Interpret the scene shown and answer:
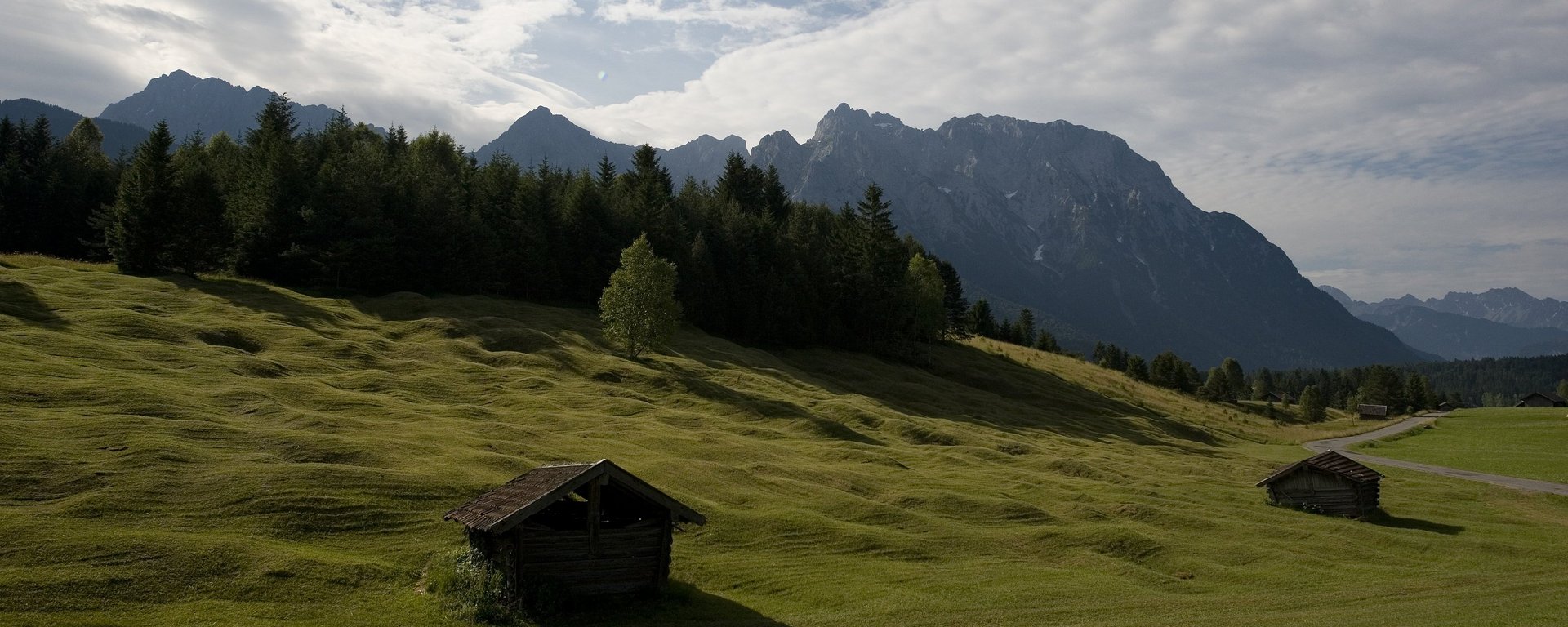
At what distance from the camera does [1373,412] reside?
166 m

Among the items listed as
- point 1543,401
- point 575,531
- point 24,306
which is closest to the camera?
point 575,531

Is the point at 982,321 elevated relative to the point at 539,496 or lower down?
elevated

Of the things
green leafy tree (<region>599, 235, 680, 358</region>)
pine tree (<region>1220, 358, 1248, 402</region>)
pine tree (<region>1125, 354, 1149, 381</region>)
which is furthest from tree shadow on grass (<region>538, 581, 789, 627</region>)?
pine tree (<region>1220, 358, 1248, 402</region>)

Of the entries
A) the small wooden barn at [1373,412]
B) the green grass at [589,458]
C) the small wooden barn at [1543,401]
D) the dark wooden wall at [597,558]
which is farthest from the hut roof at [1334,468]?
the small wooden barn at [1543,401]

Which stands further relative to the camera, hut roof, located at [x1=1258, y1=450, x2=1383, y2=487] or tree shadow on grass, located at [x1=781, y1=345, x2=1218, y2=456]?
tree shadow on grass, located at [x1=781, y1=345, x2=1218, y2=456]

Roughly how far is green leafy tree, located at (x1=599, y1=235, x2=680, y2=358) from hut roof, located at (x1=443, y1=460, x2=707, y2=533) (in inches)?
1923

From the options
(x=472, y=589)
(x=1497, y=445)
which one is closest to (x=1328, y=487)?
(x=472, y=589)

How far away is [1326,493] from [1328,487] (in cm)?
39

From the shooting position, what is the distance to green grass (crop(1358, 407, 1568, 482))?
7656 cm

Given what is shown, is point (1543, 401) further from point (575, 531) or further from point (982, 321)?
point (575, 531)

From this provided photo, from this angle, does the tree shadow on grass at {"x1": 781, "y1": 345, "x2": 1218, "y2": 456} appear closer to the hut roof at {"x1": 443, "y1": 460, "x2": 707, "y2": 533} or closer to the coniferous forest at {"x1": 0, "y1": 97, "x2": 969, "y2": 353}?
the coniferous forest at {"x1": 0, "y1": 97, "x2": 969, "y2": 353}

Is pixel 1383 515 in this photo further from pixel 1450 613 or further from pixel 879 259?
pixel 879 259

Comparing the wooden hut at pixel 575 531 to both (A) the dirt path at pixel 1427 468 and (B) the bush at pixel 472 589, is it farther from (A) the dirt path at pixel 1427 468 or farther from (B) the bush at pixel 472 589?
(A) the dirt path at pixel 1427 468

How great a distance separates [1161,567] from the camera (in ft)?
120
